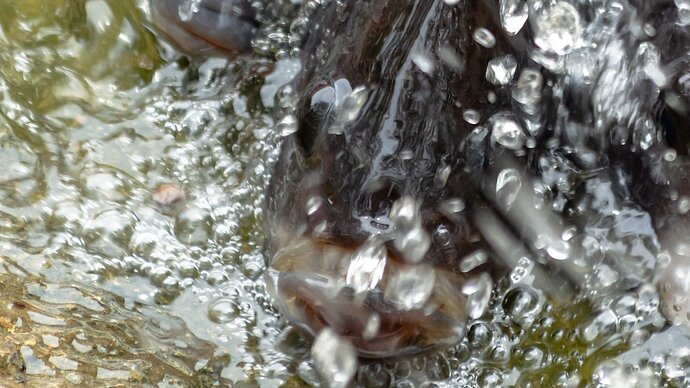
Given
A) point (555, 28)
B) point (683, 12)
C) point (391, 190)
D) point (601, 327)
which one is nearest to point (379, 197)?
point (391, 190)

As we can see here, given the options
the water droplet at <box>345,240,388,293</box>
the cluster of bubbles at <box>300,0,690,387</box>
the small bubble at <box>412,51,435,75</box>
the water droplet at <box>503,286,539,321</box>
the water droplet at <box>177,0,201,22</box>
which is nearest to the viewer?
the water droplet at <box>345,240,388,293</box>

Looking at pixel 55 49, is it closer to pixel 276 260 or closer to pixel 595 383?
pixel 276 260

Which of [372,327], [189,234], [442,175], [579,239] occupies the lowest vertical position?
[579,239]

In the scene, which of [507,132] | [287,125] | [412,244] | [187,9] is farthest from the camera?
[187,9]

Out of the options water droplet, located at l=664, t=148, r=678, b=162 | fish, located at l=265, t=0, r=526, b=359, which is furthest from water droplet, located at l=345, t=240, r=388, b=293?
water droplet, located at l=664, t=148, r=678, b=162

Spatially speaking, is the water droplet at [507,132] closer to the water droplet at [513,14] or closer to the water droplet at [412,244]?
the water droplet at [513,14]

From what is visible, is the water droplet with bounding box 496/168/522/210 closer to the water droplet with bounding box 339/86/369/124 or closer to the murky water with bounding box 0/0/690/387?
the murky water with bounding box 0/0/690/387

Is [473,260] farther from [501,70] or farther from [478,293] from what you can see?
[501,70]
